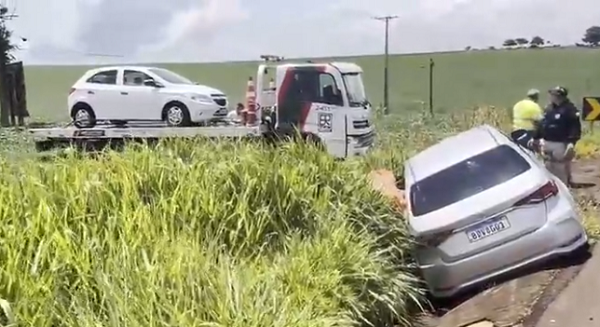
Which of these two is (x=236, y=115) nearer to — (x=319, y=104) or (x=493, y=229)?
(x=319, y=104)

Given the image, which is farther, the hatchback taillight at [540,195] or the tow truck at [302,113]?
the tow truck at [302,113]

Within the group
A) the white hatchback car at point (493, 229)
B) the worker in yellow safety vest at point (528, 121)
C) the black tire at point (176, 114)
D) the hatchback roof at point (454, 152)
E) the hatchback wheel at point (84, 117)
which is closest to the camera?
the white hatchback car at point (493, 229)

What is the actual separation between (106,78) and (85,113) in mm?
849

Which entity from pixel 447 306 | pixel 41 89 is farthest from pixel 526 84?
pixel 447 306

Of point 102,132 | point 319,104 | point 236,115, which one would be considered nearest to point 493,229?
point 319,104

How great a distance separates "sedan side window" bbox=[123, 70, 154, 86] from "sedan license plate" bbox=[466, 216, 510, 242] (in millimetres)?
10811

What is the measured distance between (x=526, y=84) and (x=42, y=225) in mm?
21096

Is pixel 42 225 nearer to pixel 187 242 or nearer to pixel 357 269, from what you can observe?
pixel 187 242

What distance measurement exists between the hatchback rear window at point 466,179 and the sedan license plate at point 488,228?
0.40m

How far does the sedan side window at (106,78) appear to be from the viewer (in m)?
17.2

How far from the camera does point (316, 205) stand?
7102 mm

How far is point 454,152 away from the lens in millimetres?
8609

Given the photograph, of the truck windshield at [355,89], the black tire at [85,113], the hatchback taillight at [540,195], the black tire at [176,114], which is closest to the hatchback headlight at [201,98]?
the black tire at [176,114]

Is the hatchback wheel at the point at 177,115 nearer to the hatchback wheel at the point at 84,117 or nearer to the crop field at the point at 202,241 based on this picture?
the hatchback wheel at the point at 84,117
